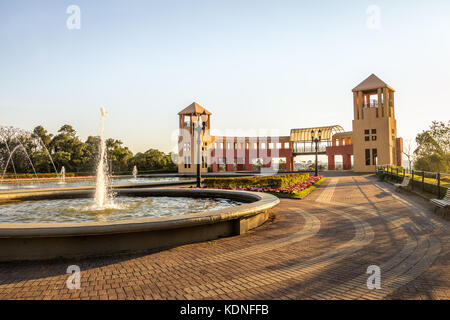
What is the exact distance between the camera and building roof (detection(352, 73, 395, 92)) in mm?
38781

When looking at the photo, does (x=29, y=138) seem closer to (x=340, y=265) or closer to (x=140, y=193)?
(x=140, y=193)

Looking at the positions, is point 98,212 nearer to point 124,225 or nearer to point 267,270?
point 124,225

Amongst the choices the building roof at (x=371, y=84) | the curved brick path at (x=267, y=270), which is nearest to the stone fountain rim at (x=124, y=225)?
the curved brick path at (x=267, y=270)

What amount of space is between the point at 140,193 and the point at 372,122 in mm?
36717

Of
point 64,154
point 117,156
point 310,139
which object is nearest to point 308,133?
point 310,139

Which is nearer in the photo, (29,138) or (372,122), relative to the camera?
(372,122)

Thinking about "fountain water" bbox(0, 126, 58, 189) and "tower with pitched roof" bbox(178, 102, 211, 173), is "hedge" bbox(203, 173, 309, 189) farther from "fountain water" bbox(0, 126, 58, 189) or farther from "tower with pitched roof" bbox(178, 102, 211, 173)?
"fountain water" bbox(0, 126, 58, 189)

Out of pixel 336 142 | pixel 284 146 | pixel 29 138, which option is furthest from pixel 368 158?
pixel 29 138

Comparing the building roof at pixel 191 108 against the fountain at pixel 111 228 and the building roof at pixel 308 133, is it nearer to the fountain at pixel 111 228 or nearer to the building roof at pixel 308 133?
the building roof at pixel 308 133

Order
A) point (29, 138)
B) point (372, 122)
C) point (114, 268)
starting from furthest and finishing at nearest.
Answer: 1. point (29, 138)
2. point (372, 122)
3. point (114, 268)

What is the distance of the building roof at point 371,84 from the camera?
3878 centimetres

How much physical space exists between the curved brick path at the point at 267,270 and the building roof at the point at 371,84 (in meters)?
37.6

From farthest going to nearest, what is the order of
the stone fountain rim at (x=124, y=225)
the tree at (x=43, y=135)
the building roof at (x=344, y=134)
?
the tree at (x=43, y=135) → the building roof at (x=344, y=134) → the stone fountain rim at (x=124, y=225)

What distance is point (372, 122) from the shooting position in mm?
39156
